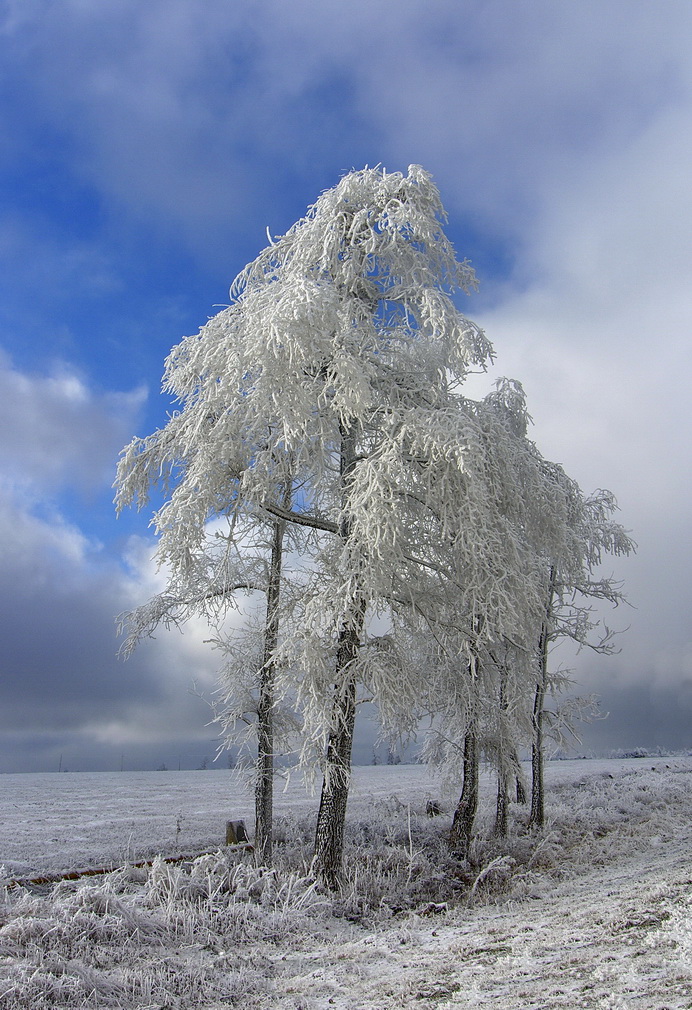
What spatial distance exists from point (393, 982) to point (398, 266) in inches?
384

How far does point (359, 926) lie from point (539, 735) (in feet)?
31.5

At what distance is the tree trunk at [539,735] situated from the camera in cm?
1697

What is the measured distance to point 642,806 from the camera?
19.5 meters

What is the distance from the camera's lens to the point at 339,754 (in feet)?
34.5

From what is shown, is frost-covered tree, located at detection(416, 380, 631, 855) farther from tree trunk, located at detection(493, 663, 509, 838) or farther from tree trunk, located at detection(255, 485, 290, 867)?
tree trunk, located at detection(255, 485, 290, 867)

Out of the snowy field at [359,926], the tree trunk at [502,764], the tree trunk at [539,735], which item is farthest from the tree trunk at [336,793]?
the tree trunk at [539,735]

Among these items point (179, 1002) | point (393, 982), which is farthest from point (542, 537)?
point (179, 1002)

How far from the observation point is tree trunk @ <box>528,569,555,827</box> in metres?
17.0

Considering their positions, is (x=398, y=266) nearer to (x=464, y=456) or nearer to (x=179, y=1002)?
(x=464, y=456)

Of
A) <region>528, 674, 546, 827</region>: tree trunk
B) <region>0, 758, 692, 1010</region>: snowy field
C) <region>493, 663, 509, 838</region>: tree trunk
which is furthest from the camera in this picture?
<region>528, 674, 546, 827</region>: tree trunk

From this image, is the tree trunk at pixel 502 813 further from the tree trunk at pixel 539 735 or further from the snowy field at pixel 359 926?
the tree trunk at pixel 539 735

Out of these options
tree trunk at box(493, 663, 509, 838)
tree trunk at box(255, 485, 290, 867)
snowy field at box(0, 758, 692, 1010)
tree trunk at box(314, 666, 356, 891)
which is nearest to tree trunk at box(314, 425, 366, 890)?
tree trunk at box(314, 666, 356, 891)

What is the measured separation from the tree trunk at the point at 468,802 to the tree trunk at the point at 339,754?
3.88m

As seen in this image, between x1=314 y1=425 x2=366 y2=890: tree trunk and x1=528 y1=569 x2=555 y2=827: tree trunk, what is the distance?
7707 mm
